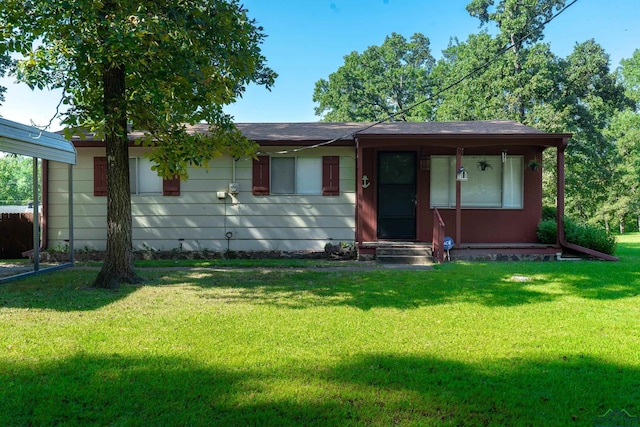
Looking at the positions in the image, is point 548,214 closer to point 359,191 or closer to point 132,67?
point 359,191

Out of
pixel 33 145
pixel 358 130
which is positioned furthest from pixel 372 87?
pixel 33 145

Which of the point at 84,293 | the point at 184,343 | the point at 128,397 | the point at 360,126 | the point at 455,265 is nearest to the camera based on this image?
the point at 128,397

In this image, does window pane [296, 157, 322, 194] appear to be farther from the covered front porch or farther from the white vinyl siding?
the covered front porch

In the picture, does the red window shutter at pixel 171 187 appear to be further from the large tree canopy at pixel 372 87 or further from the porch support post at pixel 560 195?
the large tree canopy at pixel 372 87

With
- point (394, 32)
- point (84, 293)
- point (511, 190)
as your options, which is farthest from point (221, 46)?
point (394, 32)

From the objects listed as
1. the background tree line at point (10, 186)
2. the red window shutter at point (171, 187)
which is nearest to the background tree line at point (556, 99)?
the red window shutter at point (171, 187)

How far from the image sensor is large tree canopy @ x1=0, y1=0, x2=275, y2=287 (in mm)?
5668

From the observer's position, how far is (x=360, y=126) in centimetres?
1214

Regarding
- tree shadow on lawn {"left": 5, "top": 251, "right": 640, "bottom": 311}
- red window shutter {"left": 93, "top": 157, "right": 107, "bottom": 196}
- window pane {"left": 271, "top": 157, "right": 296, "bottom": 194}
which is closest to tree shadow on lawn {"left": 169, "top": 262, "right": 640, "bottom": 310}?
tree shadow on lawn {"left": 5, "top": 251, "right": 640, "bottom": 311}

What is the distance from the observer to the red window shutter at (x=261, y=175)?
10547 mm

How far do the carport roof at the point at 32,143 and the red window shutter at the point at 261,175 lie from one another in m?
3.79

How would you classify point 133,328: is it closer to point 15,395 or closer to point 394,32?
point 15,395

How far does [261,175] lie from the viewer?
10.6 m

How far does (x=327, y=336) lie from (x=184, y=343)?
1.31 metres
